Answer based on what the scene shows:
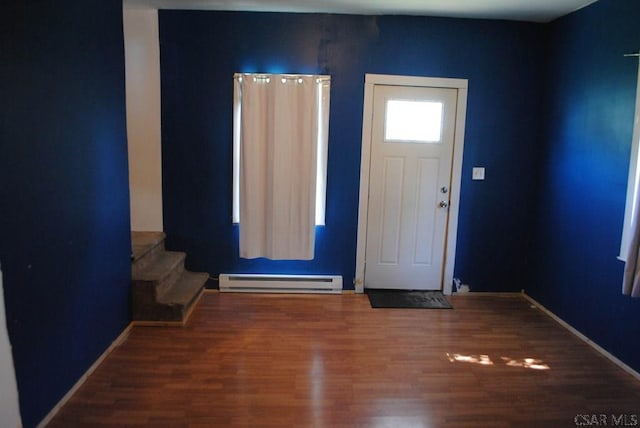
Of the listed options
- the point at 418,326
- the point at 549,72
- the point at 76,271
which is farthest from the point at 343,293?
the point at 549,72

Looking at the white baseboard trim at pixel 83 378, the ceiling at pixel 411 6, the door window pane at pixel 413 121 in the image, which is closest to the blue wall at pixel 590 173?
the ceiling at pixel 411 6

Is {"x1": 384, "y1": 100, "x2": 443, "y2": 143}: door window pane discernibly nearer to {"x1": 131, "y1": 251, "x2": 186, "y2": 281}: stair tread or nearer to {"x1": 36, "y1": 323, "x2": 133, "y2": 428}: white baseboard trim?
{"x1": 131, "y1": 251, "x2": 186, "y2": 281}: stair tread

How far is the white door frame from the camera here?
3512 millimetres

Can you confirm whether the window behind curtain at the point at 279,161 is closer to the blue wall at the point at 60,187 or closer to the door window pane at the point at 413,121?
the door window pane at the point at 413,121

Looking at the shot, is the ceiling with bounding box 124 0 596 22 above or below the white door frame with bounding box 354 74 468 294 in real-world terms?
above

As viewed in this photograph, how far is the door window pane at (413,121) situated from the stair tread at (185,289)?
2124 millimetres

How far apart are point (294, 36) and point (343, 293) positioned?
2.37 m

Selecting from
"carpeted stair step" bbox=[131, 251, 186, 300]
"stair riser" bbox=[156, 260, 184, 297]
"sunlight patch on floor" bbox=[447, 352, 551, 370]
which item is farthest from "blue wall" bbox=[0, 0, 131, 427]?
"sunlight patch on floor" bbox=[447, 352, 551, 370]

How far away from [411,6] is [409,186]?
1.51 m

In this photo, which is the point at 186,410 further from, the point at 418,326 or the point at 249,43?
the point at 249,43

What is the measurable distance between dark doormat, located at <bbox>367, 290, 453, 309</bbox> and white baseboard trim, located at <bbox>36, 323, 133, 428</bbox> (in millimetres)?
1973

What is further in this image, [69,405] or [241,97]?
[241,97]

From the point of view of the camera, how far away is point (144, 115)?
3.52 meters

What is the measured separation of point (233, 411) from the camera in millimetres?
2049
